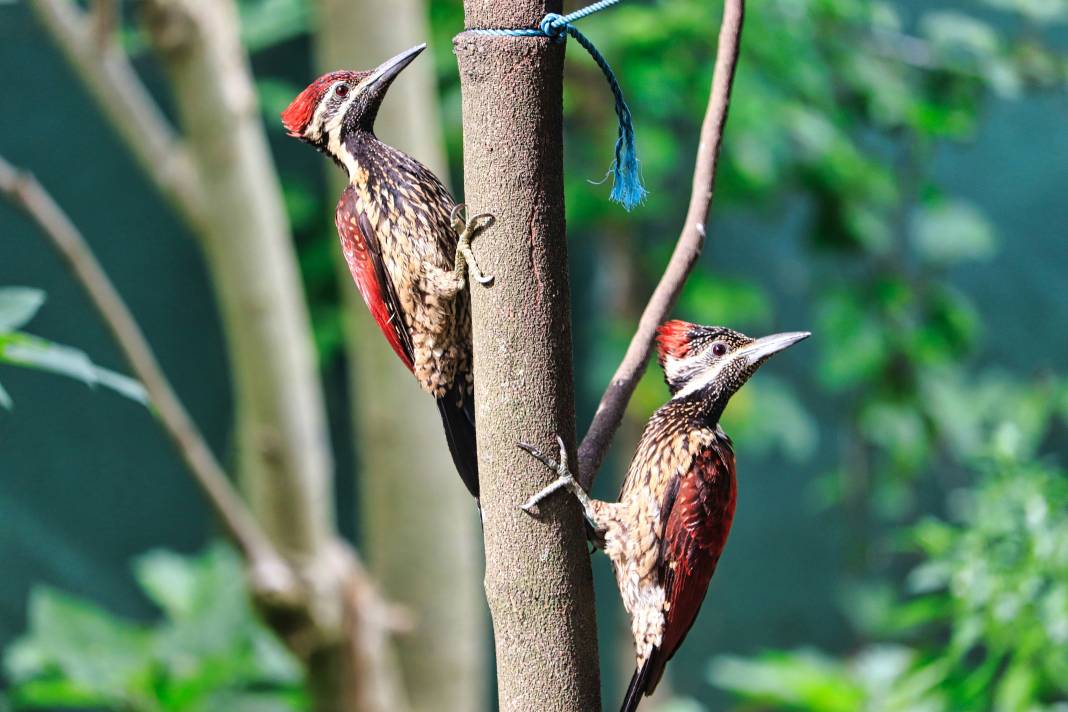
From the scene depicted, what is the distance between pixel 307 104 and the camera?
820 millimetres

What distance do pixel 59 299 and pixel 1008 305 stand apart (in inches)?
128

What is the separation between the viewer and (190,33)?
2.08 metres

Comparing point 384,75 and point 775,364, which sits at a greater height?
point 384,75

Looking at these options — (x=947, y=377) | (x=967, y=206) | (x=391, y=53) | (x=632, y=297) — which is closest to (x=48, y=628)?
(x=391, y=53)

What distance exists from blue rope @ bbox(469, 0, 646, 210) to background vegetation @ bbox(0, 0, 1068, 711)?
122 centimetres

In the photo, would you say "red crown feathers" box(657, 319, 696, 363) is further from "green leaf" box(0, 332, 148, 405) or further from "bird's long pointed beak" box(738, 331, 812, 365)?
"green leaf" box(0, 332, 148, 405)

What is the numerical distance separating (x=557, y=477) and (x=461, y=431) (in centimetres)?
14

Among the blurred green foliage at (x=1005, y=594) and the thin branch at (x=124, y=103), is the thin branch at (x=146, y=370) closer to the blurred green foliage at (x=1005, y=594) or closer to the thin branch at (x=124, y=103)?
the thin branch at (x=124, y=103)

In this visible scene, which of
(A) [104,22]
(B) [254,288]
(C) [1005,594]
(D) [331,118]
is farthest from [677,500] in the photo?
(A) [104,22]

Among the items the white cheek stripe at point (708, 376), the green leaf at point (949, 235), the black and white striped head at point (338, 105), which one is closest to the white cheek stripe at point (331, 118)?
the black and white striped head at point (338, 105)

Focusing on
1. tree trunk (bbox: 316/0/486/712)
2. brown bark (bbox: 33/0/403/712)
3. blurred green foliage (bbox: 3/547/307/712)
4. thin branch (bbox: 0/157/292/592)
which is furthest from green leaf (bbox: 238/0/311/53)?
blurred green foliage (bbox: 3/547/307/712)

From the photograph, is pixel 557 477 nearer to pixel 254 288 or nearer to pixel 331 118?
pixel 331 118

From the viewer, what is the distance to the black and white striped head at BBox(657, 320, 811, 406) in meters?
0.90

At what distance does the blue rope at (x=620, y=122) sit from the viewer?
2.36 ft
